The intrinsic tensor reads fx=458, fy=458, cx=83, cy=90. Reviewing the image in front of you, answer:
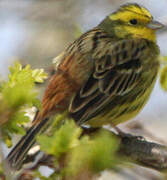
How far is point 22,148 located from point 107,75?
50.3 inches

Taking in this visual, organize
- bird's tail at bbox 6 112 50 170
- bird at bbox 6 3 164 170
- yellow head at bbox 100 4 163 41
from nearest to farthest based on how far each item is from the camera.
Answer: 1. bird's tail at bbox 6 112 50 170
2. bird at bbox 6 3 164 170
3. yellow head at bbox 100 4 163 41

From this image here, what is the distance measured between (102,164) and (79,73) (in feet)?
7.58

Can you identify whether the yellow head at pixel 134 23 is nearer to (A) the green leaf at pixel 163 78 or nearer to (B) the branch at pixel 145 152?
(B) the branch at pixel 145 152

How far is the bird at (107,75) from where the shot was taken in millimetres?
4352

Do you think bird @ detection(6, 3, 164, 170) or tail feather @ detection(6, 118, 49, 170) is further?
bird @ detection(6, 3, 164, 170)

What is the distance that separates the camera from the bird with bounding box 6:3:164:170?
14.3ft

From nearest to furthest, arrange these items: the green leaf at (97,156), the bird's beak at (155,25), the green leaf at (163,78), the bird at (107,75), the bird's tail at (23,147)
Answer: the green leaf at (97,156), the green leaf at (163,78), the bird's tail at (23,147), the bird at (107,75), the bird's beak at (155,25)

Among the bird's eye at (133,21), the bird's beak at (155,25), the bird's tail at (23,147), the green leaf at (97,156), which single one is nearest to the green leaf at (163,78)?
the green leaf at (97,156)

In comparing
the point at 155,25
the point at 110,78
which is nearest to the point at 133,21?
the point at 155,25

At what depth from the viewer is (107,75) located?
4.71m

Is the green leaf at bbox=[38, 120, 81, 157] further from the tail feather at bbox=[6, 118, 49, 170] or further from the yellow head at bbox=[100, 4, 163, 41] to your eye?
the yellow head at bbox=[100, 4, 163, 41]

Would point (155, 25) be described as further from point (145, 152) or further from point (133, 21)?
point (145, 152)

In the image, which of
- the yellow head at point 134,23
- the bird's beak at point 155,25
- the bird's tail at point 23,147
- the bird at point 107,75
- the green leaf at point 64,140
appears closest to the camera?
the green leaf at point 64,140

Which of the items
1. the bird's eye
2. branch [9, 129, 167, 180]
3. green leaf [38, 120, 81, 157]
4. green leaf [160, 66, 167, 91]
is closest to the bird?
the bird's eye
